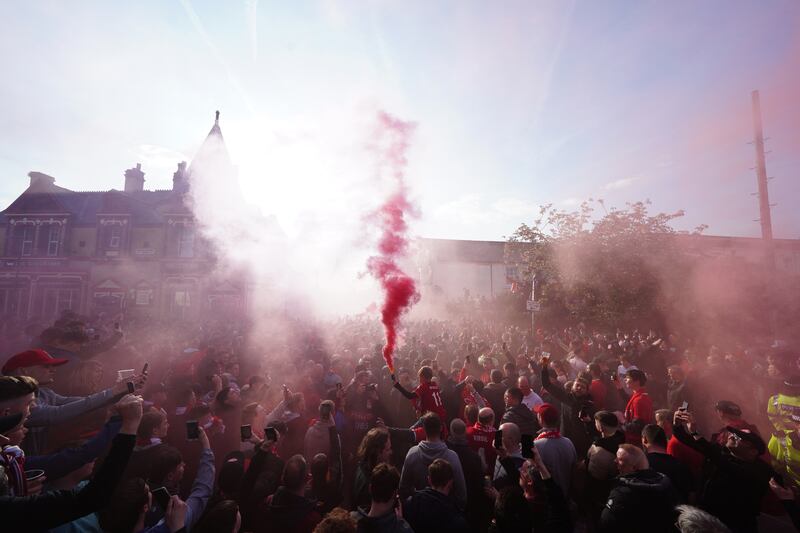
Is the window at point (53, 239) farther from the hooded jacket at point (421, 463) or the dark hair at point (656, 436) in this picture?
the dark hair at point (656, 436)

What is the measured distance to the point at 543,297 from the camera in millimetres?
22422

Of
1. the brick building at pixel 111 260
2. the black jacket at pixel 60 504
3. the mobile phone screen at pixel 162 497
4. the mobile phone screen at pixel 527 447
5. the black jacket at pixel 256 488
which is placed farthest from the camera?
the brick building at pixel 111 260

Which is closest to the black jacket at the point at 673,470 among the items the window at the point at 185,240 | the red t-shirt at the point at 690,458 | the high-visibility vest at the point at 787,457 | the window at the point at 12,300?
the red t-shirt at the point at 690,458

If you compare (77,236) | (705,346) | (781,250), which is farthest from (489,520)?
(781,250)

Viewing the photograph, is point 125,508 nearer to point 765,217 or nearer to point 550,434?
point 550,434

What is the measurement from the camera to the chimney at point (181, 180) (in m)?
31.2

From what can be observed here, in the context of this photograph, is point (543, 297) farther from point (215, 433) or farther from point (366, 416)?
point (215, 433)

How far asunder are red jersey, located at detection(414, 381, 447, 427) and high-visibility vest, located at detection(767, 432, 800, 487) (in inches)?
176

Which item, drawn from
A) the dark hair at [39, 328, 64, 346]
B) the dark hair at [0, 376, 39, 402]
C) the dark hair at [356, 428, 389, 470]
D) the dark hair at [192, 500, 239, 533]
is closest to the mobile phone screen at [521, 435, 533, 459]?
the dark hair at [356, 428, 389, 470]

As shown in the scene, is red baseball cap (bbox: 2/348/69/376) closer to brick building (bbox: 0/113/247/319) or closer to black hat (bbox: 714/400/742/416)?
black hat (bbox: 714/400/742/416)

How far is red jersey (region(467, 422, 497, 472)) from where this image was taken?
516 centimetres

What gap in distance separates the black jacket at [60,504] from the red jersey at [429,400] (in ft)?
15.6

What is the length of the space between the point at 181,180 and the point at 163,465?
33627mm

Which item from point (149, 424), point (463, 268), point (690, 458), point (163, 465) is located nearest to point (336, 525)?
point (163, 465)
